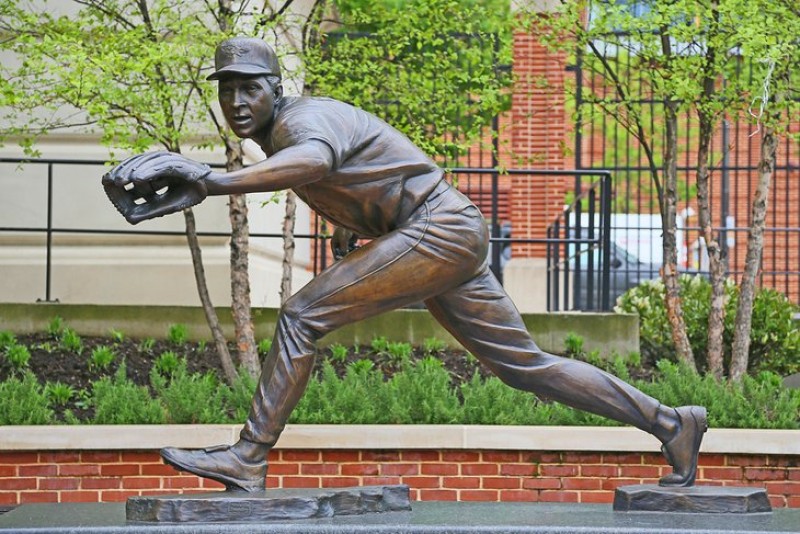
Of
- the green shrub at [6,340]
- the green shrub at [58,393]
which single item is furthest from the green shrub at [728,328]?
the green shrub at [6,340]

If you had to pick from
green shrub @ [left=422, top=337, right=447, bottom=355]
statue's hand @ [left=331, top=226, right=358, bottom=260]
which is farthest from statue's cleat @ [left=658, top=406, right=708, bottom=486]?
green shrub @ [left=422, top=337, right=447, bottom=355]

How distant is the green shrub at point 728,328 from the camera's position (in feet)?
42.1

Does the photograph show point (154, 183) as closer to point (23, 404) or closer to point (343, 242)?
point (343, 242)

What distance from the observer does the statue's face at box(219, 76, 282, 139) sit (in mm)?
6383

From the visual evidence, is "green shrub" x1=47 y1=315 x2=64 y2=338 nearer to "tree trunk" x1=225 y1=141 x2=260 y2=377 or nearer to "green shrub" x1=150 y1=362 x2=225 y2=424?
"tree trunk" x1=225 y1=141 x2=260 y2=377

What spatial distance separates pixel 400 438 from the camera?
9.32 meters

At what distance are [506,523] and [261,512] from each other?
3.41 feet

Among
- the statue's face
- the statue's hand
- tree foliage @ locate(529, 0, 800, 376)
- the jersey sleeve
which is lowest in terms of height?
the statue's hand

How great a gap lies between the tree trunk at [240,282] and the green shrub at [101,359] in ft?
3.32

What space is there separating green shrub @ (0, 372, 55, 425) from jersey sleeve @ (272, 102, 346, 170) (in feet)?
13.1

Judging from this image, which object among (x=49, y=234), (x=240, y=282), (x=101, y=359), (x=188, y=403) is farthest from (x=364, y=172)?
(x=49, y=234)

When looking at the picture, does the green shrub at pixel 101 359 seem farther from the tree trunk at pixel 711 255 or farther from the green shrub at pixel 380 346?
the tree trunk at pixel 711 255

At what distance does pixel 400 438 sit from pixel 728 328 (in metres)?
4.75

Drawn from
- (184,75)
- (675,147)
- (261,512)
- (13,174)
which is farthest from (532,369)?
(13,174)
